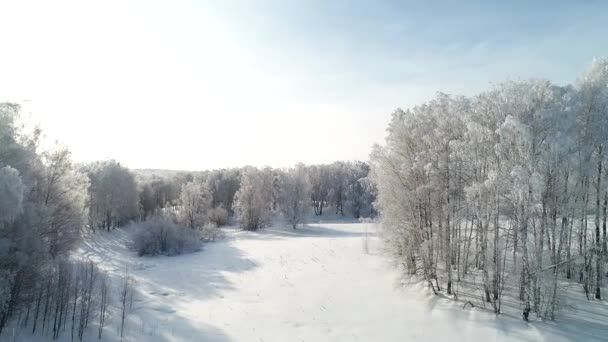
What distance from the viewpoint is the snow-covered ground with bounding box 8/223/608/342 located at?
15.7 m

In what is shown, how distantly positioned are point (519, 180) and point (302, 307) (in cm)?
1276

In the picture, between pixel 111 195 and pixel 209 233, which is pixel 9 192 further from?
pixel 111 195

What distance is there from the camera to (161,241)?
136 feet

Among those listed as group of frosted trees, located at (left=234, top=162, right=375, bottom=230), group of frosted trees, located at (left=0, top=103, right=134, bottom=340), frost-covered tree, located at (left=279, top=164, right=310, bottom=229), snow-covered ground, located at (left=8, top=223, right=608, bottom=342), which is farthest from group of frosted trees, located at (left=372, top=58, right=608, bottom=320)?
frost-covered tree, located at (left=279, top=164, right=310, bottom=229)

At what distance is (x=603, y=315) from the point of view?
15.5 meters

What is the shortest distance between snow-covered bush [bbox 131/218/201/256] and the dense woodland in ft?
0.35

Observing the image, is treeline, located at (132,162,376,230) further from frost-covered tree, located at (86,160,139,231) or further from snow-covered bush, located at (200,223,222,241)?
frost-covered tree, located at (86,160,139,231)

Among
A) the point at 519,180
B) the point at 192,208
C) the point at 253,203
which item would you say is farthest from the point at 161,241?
the point at 519,180

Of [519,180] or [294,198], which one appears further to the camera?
[294,198]

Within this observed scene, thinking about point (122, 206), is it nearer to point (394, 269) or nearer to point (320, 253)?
point (320, 253)

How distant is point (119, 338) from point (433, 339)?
1343cm

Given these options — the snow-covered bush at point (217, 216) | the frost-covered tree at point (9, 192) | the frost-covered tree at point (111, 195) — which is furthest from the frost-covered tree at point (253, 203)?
the frost-covered tree at point (9, 192)

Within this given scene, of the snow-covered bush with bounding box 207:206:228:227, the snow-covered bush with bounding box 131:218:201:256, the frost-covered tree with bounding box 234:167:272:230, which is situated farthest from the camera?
the snow-covered bush with bounding box 207:206:228:227

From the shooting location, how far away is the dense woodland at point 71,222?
44.9 ft
